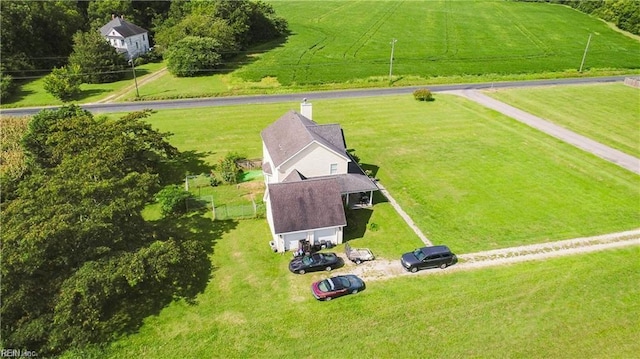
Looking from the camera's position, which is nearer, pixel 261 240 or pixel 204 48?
pixel 261 240

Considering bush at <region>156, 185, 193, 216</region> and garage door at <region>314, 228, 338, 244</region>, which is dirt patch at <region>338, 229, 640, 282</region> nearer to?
garage door at <region>314, 228, 338, 244</region>

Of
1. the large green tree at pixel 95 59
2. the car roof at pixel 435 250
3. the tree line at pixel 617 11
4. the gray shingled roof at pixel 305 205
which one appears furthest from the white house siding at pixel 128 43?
the tree line at pixel 617 11

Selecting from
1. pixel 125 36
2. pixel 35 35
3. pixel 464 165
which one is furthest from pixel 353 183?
pixel 35 35

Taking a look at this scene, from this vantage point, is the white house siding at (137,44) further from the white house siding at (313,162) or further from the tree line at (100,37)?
the white house siding at (313,162)

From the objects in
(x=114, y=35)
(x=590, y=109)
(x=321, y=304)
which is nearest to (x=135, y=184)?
(x=321, y=304)

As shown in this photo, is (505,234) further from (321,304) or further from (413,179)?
(321,304)

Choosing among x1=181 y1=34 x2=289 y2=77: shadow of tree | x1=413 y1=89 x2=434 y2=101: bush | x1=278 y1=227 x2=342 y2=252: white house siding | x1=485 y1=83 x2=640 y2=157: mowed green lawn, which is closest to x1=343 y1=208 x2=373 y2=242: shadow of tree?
x1=278 y1=227 x2=342 y2=252: white house siding
